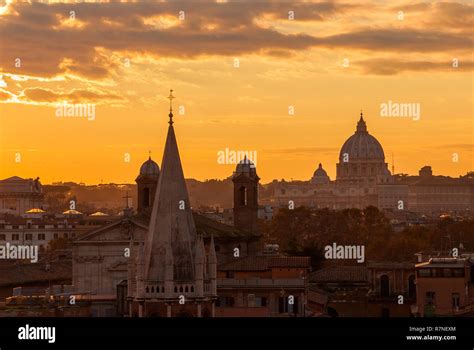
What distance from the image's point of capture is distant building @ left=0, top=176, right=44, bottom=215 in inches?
7377

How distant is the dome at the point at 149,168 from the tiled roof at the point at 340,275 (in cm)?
695

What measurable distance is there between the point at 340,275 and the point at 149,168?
26.6 ft

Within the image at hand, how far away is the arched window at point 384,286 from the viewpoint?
58406 mm

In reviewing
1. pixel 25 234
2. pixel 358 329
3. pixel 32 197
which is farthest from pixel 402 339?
pixel 32 197

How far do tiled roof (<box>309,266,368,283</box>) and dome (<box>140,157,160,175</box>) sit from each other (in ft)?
22.8

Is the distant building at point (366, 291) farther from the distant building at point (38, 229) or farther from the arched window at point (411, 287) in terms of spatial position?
the distant building at point (38, 229)

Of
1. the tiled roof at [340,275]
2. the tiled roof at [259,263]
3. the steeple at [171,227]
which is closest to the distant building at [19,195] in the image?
the tiled roof at [340,275]

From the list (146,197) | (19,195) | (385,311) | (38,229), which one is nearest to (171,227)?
(385,311)

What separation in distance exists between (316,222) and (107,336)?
10247cm

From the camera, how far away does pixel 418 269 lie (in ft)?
180

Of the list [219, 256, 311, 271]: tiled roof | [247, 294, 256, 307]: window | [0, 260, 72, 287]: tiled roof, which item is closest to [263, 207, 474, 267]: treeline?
[0, 260, 72, 287]: tiled roof

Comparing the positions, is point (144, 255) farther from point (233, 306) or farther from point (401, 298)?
point (401, 298)

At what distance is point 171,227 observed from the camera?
140 ft

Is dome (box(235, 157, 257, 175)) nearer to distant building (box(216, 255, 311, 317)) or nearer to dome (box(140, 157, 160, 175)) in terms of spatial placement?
dome (box(140, 157, 160, 175))
